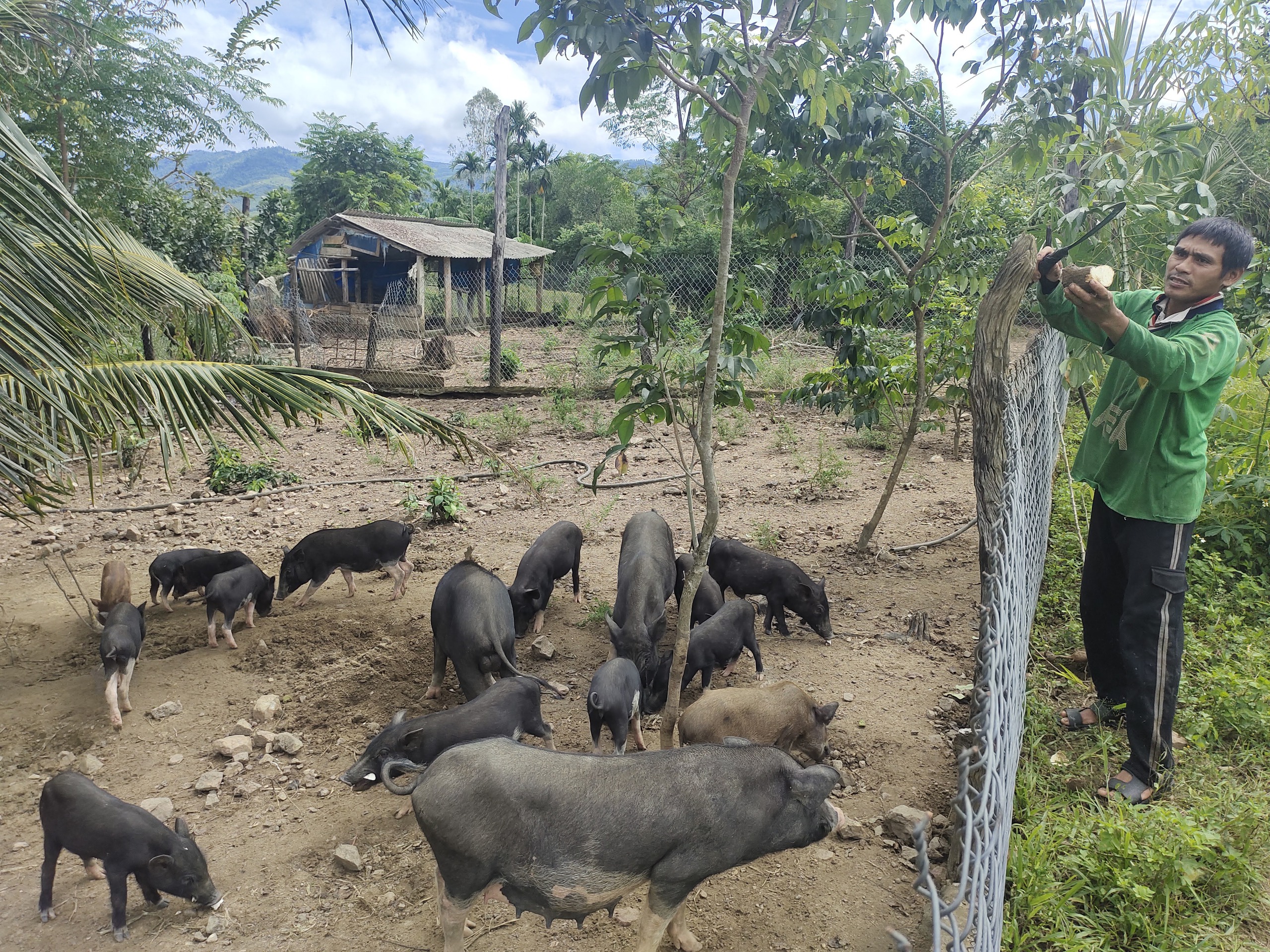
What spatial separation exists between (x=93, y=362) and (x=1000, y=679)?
4519 mm

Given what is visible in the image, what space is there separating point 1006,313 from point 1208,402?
1030 mm

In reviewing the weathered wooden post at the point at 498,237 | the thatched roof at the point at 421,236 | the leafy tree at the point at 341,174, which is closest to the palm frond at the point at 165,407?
the weathered wooden post at the point at 498,237

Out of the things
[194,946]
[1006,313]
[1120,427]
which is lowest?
[194,946]

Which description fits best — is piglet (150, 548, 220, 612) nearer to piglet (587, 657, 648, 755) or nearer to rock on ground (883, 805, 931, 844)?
piglet (587, 657, 648, 755)

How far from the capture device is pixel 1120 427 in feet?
10.4

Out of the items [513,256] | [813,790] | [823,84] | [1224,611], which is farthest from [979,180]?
[513,256]

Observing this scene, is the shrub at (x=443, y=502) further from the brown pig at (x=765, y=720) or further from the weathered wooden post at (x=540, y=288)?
the weathered wooden post at (x=540, y=288)

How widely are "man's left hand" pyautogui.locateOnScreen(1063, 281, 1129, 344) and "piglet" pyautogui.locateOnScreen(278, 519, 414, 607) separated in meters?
4.51

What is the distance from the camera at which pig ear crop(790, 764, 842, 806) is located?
9.12ft

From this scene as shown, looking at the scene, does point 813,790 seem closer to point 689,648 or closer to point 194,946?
point 689,648

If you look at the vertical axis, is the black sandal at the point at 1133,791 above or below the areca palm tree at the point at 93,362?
below

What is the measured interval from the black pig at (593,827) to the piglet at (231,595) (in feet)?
9.85

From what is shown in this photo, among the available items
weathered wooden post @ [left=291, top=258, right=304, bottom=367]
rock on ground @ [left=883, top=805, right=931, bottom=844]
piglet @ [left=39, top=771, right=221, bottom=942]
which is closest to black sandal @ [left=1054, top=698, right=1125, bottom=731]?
rock on ground @ [left=883, top=805, right=931, bottom=844]

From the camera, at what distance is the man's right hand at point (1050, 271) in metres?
2.68
